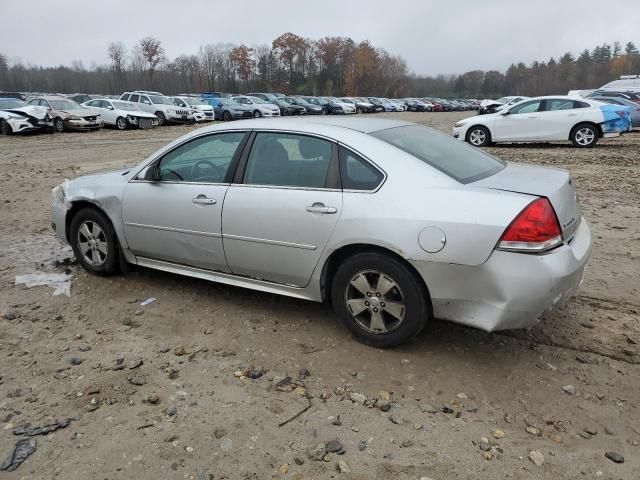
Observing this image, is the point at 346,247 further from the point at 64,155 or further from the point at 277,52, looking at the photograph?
the point at 277,52

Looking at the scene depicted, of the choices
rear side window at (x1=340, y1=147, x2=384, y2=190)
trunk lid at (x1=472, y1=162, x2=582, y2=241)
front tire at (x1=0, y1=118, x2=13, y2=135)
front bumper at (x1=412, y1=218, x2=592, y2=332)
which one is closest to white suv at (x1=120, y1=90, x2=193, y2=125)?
front tire at (x1=0, y1=118, x2=13, y2=135)

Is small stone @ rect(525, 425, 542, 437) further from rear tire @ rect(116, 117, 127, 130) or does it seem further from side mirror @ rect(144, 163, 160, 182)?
rear tire @ rect(116, 117, 127, 130)

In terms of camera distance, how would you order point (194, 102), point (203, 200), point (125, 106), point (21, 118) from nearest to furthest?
point (203, 200)
point (21, 118)
point (125, 106)
point (194, 102)

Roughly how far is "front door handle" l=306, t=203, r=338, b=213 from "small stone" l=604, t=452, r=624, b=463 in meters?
1.99

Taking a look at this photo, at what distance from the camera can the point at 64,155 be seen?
14.5 m

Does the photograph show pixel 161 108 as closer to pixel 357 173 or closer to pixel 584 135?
pixel 584 135

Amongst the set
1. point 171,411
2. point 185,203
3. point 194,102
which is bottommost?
point 171,411

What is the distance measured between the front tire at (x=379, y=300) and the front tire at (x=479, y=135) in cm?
1312

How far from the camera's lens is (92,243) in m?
4.97

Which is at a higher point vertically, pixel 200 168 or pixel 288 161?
pixel 288 161

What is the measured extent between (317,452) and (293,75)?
98435mm

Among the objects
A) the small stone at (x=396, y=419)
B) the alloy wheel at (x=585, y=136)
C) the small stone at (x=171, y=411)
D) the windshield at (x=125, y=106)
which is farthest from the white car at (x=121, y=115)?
the small stone at (x=396, y=419)

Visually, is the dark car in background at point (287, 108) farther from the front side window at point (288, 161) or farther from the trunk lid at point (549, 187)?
the trunk lid at point (549, 187)

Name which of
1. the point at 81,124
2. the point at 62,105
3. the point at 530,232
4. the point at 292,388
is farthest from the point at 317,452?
the point at 62,105
